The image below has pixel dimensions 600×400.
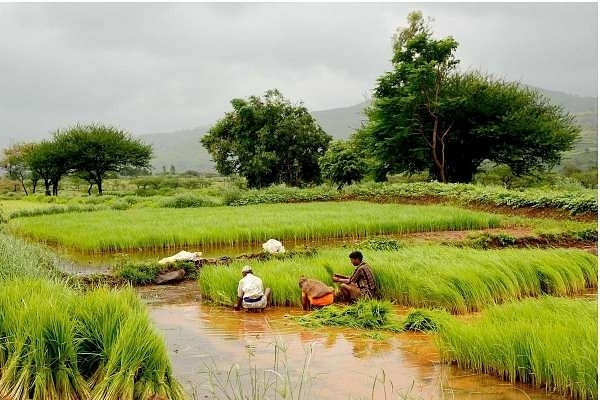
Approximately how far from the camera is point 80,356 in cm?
542

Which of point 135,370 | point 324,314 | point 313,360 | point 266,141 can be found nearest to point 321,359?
point 313,360

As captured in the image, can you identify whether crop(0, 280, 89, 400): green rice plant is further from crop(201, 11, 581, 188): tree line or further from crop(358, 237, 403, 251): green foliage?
crop(201, 11, 581, 188): tree line

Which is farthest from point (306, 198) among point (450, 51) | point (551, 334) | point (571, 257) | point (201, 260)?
point (551, 334)

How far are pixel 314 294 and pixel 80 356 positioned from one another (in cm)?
433

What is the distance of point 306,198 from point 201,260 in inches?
793

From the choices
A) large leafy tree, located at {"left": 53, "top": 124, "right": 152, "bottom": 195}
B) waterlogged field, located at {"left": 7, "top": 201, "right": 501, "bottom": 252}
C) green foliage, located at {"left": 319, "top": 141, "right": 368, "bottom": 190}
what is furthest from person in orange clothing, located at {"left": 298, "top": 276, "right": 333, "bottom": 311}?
large leafy tree, located at {"left": 53, "top": 124, "right": 152, "bottom": 195}

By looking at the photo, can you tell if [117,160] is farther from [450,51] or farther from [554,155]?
[554,155]

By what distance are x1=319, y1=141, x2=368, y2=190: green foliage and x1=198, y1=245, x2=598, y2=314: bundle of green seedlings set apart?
2815cm

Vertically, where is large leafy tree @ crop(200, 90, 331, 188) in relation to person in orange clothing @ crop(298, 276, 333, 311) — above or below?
above

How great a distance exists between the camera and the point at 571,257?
1101 centimetres

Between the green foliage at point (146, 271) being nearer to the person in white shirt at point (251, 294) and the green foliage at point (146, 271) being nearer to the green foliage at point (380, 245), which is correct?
the person in white shirt at point (251, 294)

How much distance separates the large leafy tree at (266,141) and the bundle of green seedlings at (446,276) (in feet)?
107

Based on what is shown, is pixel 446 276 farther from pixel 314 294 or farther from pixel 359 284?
pixel 314 294

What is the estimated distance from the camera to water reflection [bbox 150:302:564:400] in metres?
5.50
